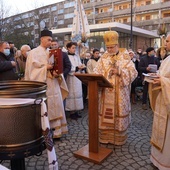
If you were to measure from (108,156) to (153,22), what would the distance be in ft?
130

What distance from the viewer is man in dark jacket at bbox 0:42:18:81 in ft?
14.2

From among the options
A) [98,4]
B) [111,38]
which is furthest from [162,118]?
[98,4]

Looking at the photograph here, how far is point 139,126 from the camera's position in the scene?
4.80 m

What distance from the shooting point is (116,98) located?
12.4 feet

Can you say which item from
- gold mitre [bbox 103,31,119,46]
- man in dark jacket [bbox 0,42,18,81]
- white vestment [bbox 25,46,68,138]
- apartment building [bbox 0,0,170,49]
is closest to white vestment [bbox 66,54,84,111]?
white vestment [bbox 25,46,68,138]

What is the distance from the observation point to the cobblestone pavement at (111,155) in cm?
313

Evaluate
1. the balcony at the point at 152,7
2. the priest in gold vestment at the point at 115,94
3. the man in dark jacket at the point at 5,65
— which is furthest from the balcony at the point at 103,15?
the priest in gold vestment at the point at 115,94

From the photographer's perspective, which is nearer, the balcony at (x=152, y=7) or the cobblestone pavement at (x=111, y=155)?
the cobblestone pavement at (x=111, y=155)

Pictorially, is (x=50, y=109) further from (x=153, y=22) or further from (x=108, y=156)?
(x=153, y=22)

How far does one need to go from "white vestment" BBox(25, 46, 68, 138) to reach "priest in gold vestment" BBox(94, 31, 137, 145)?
2.49 feet

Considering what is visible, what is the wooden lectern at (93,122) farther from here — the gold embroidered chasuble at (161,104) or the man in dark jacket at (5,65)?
the man in dark jacket at (5,65)

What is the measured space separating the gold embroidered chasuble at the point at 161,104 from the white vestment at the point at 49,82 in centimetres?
168

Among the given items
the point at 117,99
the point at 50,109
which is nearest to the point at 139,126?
the point at 117,99

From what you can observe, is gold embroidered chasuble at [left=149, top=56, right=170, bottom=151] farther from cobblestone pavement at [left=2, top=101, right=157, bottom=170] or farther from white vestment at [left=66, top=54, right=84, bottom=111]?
white vestment at [left=66, top=54, right=84, bottom=111]
